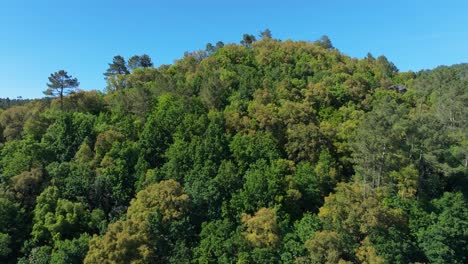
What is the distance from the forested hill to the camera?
1554 inches

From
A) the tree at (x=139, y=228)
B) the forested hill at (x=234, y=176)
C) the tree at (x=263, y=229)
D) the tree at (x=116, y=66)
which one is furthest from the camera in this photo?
the tree at (x=116, y=66)

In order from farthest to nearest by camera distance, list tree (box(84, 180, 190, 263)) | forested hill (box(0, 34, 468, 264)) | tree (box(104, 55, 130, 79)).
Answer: tree (box(104, 55, 130, 79))
forested hill (box(0, 34, 468, 264))
tree (box(84, 180, 190, 263))

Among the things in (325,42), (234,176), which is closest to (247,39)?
(325,42)

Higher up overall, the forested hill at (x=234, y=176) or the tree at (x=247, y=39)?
the tree at (x=247, y=39)

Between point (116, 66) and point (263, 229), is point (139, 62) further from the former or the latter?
point (263, 229)

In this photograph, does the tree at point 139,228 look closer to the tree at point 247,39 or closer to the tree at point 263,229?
the tree at point 263,229

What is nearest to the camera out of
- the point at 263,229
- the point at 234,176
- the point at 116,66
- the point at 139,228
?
the point at 139,228

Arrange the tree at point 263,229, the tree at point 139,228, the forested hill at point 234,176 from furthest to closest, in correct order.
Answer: the forested hill at point 234,176 → the tree at point 263,229 → the tree at point 139,228

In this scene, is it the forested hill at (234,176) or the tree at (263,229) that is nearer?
the tree at (263,229)

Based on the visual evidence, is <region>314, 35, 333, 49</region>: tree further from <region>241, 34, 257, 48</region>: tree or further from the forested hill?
the forested hill

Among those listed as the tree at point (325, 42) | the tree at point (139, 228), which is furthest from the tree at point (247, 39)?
the tree at point (139, 228)

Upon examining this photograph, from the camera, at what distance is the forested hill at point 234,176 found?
3947cm

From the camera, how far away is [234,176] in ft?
157

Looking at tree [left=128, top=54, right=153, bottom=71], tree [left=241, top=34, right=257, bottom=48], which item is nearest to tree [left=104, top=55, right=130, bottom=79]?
tree [left=128, top=54, right=153, bottom=71]
